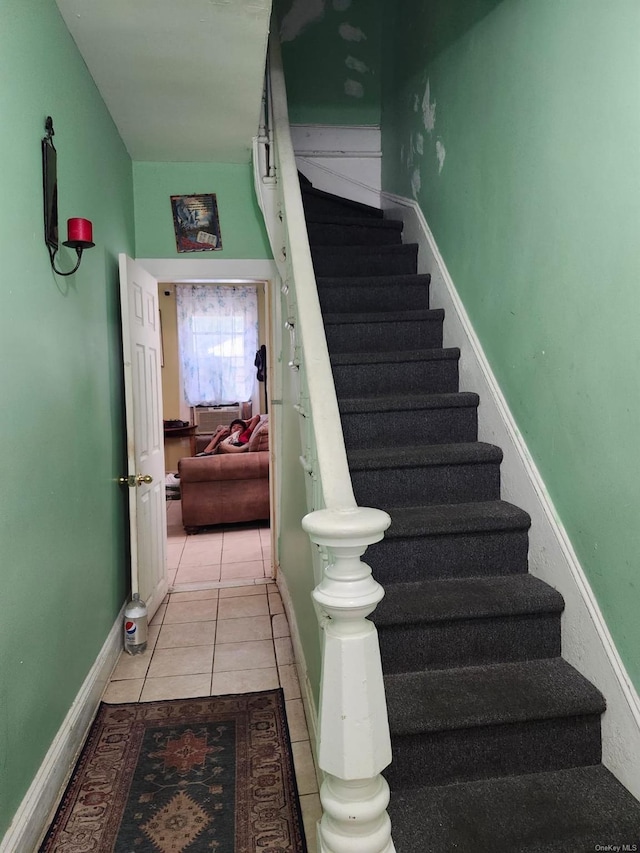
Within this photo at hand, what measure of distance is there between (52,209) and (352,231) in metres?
2.05

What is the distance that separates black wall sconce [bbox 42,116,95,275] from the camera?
1.84 meters

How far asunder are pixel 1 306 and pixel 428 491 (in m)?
1.59

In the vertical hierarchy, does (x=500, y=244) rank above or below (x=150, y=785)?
above

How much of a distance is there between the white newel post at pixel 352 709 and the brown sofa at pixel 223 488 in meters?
4.07

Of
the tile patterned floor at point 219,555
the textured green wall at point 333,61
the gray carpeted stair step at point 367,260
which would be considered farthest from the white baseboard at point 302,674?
the textured green wall at point 333,61

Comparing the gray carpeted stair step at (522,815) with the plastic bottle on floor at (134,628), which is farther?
the plastic bottle on floor at (134,628)


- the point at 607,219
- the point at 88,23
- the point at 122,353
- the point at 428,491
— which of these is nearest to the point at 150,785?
the point at 428,491

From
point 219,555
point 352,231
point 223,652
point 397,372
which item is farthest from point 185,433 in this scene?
point 397,372

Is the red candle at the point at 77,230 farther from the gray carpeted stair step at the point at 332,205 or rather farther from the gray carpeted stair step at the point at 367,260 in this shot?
the gray carpeted stair step at the point at 332,205

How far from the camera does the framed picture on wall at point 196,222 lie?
3.42 metres

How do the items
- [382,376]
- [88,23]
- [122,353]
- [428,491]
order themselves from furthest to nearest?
[122,353], [382,376], [428,491], [88,23]

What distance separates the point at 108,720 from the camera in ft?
7.61

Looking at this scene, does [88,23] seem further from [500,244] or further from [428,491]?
[428,491]

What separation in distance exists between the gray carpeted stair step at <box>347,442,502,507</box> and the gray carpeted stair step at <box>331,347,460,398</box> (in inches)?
16.9
